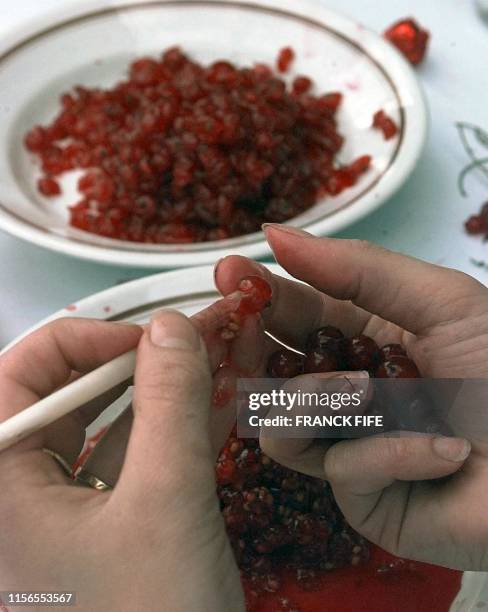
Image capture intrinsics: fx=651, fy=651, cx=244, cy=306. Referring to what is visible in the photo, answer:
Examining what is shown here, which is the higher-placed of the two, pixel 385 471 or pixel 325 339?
pixel 325 339

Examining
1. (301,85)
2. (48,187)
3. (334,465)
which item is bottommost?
(334,465)

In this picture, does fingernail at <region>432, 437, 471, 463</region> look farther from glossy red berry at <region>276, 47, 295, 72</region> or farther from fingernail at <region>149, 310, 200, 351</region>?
glossy red berry at <region>276, 47, 295, 72</region>

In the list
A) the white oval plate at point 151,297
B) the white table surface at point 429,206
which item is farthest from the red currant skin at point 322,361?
the white table surface at point 429,206

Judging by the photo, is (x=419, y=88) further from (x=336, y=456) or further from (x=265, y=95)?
(x=336, y=456)

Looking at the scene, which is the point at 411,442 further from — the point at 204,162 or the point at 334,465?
the point at 204,162

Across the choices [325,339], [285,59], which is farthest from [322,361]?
[285,59]

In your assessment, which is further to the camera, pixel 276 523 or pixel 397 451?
pixel 276 523

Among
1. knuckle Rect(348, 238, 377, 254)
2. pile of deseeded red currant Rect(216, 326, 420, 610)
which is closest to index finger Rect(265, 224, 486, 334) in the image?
knuckle Rect(348, 238, 377, 254)
